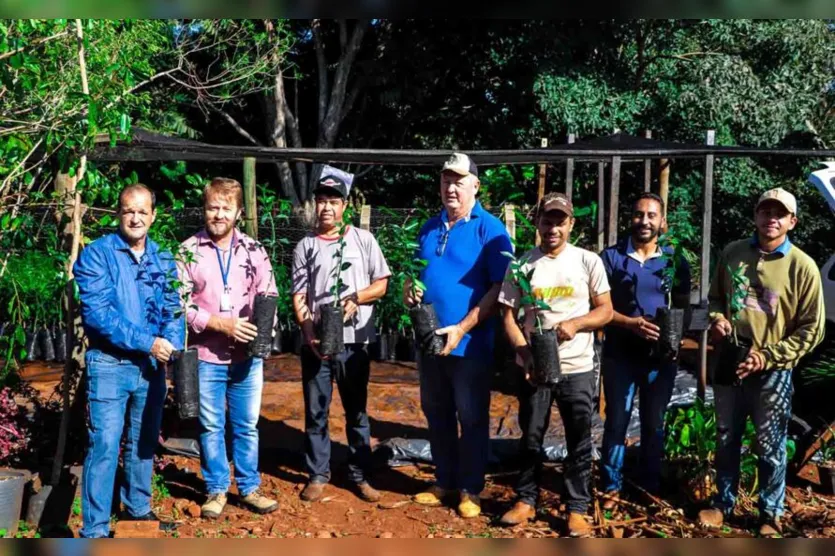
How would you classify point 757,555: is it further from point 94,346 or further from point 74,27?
point 74,27

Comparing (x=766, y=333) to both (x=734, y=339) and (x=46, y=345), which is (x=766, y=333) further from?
(x=46, y=345)

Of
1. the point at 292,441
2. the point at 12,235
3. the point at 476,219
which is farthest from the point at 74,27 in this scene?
the point at 292,441

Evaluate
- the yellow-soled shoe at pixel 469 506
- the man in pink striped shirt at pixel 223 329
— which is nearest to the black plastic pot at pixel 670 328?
the yellow-soled shoe at pixel 469 506

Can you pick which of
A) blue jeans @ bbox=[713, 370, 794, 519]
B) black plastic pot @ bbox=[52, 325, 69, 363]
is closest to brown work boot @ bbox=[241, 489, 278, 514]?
blue jeans @ bbox=[713, 370, 794, 519]

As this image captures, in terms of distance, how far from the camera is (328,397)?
15.8ft

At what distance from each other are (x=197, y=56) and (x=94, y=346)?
12990 mm

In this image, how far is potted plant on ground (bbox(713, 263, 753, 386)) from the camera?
4164mm

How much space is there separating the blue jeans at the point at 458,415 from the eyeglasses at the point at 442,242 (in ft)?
1.78

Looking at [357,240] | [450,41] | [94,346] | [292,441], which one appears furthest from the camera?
[450,41]

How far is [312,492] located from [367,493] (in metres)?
0.31

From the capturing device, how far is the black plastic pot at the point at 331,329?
446 cm

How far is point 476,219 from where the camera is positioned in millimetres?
4492

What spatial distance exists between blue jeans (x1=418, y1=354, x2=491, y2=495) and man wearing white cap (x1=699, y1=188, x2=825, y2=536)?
116 cm

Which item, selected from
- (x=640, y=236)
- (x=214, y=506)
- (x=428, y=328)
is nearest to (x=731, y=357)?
(x=640, y=236)
